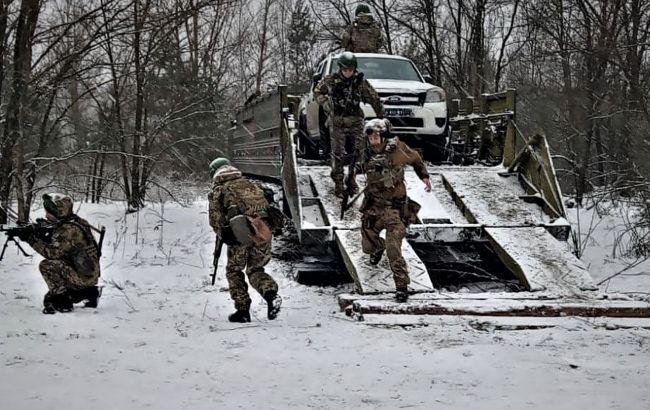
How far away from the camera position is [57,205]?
21.6 feet

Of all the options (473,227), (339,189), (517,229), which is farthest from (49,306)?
(517,229)

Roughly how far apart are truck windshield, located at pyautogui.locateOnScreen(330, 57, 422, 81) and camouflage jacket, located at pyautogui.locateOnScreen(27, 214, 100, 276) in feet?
18.1

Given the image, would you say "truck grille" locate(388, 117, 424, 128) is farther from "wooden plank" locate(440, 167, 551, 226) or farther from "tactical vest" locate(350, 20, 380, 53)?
"tactical vest" locate(350, 20, 380, 53)

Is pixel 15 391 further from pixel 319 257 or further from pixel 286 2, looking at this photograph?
pixel 286 2

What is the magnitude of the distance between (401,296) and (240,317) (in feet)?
4.87

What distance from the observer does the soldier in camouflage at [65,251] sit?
21.4ft

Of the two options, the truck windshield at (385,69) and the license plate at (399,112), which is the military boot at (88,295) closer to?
the license plate at (399,112)

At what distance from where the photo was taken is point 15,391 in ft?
13.2

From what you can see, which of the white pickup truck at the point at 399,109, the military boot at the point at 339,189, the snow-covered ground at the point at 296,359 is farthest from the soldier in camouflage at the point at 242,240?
the white pickup truck at the point at 399,109

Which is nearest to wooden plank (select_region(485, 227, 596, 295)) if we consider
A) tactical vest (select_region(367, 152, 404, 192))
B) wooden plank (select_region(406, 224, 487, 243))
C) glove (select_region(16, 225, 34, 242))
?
wooden plank (select_region(406, 224, 487, 243))

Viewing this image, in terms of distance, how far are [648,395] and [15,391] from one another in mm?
3647

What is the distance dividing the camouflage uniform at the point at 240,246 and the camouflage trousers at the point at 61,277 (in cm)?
138

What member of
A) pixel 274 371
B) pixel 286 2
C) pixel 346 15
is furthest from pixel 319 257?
pixel 286 2

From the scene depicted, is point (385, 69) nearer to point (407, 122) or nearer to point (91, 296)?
point (407, 122)
